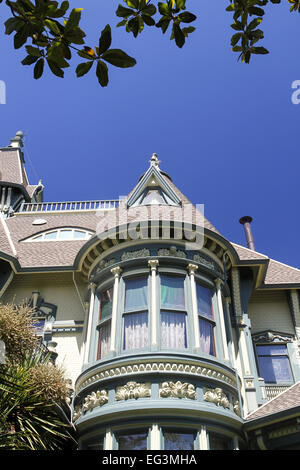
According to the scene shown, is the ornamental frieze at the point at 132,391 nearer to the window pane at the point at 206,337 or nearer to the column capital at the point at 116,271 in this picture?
the window pane at the point at 206,337

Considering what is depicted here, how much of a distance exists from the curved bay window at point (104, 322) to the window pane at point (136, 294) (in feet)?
1.87

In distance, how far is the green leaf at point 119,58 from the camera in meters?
2.83

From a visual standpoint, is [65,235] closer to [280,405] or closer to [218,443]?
[218,443]

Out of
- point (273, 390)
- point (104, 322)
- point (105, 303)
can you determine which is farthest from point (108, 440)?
point (273, 390)

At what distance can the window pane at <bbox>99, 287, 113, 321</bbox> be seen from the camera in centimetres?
1031

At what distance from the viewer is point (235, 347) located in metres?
11.3

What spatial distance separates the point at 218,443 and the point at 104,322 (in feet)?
12.0

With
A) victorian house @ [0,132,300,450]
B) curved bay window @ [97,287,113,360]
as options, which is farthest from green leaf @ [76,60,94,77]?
curved bay window @ [97,287,113,360]

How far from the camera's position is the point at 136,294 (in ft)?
32.7

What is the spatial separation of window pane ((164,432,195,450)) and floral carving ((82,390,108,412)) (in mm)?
1448

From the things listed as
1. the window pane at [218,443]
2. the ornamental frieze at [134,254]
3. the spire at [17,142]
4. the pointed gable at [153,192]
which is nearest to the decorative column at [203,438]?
the window pane at [218,443]

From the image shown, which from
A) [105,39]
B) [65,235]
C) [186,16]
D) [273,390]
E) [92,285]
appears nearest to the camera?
[105,39]
